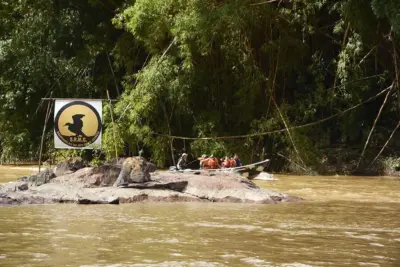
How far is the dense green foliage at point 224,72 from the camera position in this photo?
72.0ft

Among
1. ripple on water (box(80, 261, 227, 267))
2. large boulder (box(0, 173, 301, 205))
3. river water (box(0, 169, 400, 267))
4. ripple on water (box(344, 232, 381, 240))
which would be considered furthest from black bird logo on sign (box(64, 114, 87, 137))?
ripple on water (box(80, 261, 227, 267))

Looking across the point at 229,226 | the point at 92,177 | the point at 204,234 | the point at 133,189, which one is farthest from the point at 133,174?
the point at 204,234

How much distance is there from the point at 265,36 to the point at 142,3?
12.9ft

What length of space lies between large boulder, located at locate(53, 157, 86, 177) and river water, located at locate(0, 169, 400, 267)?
7.18 feet

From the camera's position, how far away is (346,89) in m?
22.3

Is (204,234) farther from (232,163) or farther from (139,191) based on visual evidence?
(232,163)

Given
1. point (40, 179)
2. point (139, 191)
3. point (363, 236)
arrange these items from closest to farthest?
point (363, 236) → point (139, 191) → point (40, 179)

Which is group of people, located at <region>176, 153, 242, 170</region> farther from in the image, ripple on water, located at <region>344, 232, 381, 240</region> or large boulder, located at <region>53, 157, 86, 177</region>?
ripple on water, located at <region>344, 232, 381, 240</region>

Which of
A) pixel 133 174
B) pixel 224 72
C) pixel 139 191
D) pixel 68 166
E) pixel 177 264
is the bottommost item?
pixel 177 264

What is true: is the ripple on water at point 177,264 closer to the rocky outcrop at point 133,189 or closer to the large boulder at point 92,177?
the rocky outcrop at point 133,189

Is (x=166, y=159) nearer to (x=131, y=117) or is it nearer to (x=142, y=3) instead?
(x=131, y=117)

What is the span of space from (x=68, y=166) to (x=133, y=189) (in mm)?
1994

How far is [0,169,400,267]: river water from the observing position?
25.4 ft

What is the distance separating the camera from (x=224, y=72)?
24.0 meters
